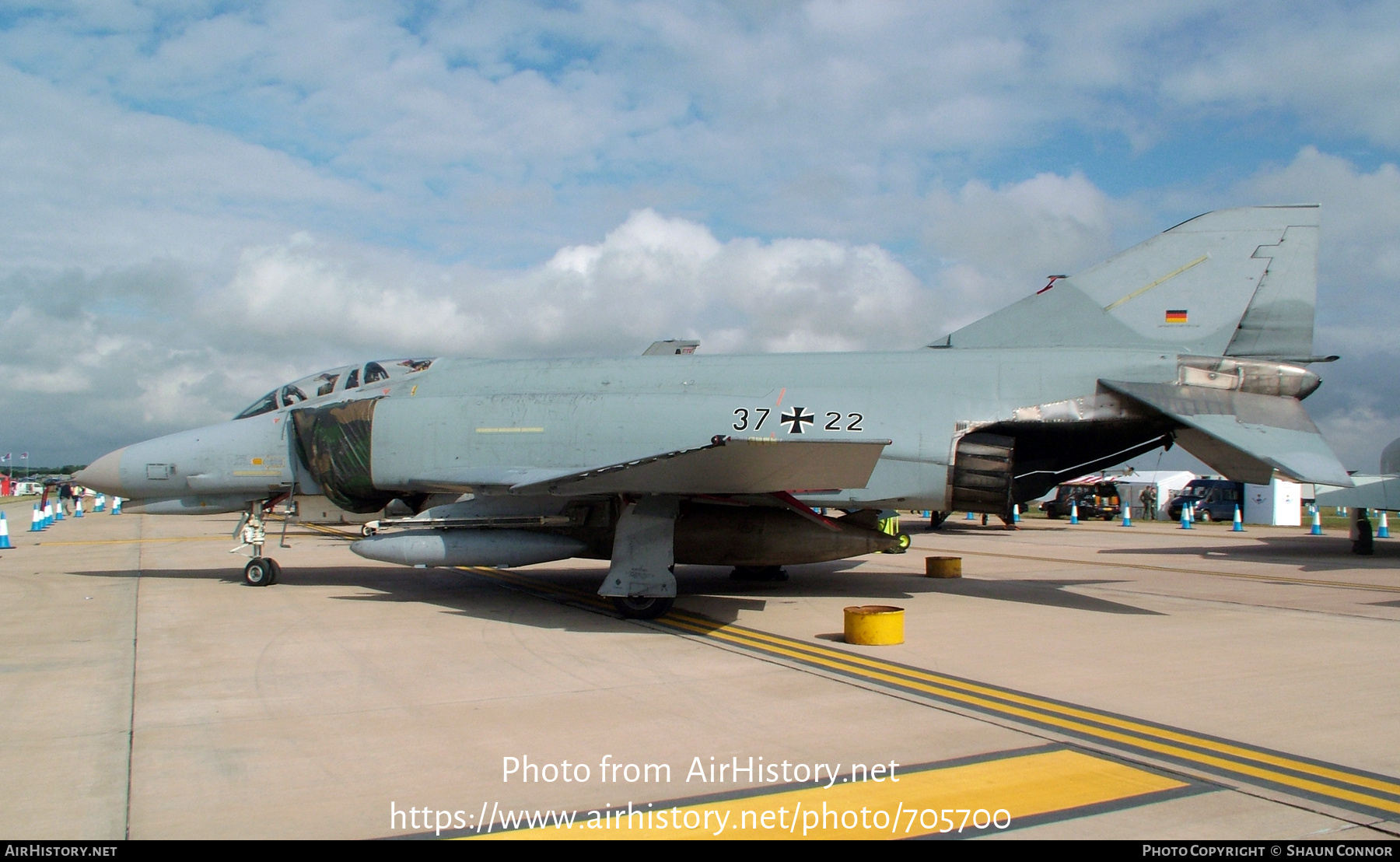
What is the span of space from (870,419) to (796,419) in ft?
2.86

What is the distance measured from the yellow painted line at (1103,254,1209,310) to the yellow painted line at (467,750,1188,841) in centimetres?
750

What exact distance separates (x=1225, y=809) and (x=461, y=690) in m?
4.76

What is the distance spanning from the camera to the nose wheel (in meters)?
12.2

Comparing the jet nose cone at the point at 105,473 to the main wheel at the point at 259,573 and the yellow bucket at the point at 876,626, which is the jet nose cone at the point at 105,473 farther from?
the yellow bucket at the point at 876,626

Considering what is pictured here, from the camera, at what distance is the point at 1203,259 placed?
10.5 metres

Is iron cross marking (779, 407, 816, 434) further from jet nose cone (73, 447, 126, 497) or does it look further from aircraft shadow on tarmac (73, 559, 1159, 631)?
jet nose cone (73, 447, 126, 497)

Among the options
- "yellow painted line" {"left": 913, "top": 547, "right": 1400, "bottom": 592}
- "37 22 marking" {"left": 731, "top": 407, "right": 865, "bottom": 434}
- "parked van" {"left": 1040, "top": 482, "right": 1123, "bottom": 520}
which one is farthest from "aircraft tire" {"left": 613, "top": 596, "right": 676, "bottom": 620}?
"parked van" {"left": 1040, "top": 482, "right": 1123, "bottom": 520}

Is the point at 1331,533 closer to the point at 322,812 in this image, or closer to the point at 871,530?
the point at 871,530

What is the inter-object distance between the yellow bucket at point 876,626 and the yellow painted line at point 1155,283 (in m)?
5.32

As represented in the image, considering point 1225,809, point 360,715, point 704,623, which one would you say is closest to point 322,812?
point 360,715

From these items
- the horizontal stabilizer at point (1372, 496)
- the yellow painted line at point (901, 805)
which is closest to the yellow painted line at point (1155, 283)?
the yellow painted line at point (901, 805)

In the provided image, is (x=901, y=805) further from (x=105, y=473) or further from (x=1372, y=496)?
(x=1372, y=496)

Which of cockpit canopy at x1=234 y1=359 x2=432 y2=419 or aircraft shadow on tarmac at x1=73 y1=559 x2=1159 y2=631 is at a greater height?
cockpit canopy at x1=234 y1=359 x2=432 y2=419

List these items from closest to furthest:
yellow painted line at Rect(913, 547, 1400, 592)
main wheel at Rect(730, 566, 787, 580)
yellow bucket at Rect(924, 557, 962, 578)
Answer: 1. yellow painted line at Rect(913, 547, 1400, 592)
2. main wheel at Rect(730, 566, 787, 580)
3. yellow bucket at Rect(924, 557, 962, 578)
